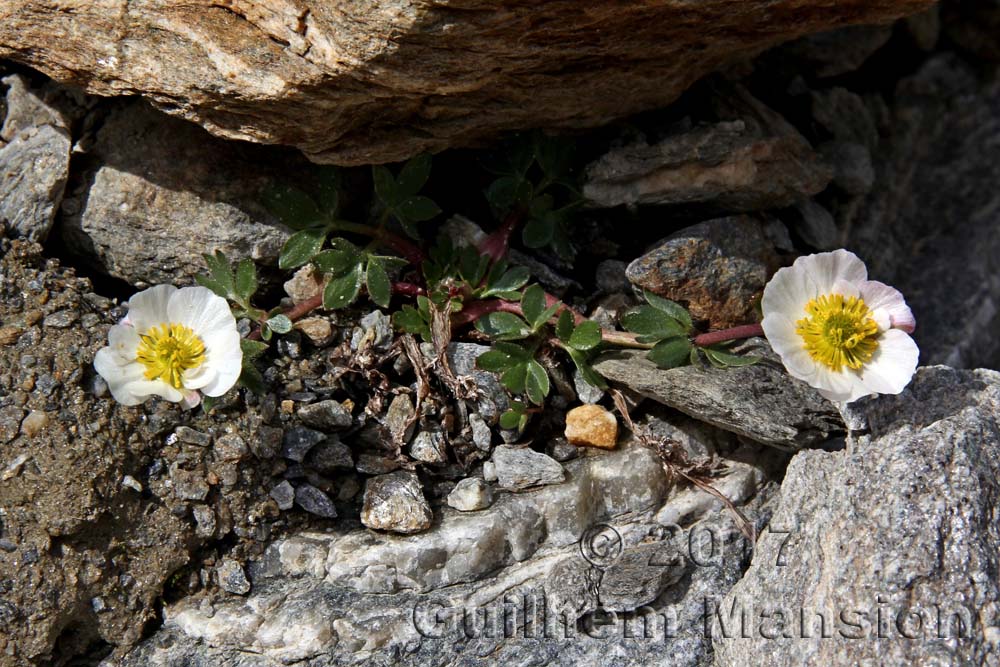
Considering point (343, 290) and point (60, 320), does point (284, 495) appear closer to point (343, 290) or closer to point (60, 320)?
point (343, 290)

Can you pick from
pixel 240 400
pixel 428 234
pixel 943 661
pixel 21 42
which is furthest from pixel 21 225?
pixel 943 661

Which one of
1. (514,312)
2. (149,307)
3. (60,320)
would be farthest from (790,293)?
(60,320)

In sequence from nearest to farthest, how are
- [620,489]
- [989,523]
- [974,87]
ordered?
A: [989,523], [620,489], [974,87]

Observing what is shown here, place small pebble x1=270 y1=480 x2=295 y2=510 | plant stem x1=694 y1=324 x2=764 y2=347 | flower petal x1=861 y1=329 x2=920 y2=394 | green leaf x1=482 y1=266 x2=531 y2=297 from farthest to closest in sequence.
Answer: green leaf x1=482 y1=266 x2=531 y2=297
plant stem x1=694 y1=324 x2=764 y2=347
small pebble x1=270 y1=480 x2=295 y2=510
flower petal x1=861 y1=329 x2=920 y2=394

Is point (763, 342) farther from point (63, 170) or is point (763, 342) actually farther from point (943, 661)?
point (63, 170)

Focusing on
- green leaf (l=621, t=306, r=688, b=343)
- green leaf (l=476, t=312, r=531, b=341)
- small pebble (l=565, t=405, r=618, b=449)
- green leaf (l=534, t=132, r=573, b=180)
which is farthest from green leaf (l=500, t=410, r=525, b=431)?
green leaf (l=534, t=132, r=573, b=180)

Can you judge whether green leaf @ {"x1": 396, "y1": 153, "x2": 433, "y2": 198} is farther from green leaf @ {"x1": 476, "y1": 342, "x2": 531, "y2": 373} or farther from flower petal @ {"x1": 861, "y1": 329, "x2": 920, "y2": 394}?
flower petal @ {"x1": 861, "y1": 329, "x2": 920, "y2": 394}

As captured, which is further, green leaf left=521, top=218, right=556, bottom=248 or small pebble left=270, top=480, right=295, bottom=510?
green leaf left=521, top=218, right=556, bottom=248
